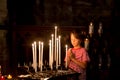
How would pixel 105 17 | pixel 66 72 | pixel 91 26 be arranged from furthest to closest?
1. pixel 105 17
2. pixel 91 26
3. pixel 66 72

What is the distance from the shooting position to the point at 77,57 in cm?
511

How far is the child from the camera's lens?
488cm

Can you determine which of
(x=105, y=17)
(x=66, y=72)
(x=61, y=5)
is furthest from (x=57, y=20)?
(x=66, y=72)

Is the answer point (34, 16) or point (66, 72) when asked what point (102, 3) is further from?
point (66, 72)

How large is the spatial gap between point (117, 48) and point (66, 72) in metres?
3.25

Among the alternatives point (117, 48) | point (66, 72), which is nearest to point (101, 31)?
point (117, 48)

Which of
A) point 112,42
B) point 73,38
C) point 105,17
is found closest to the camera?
point 73,38

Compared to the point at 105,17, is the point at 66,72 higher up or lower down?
lower down

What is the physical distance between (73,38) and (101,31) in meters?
1.79

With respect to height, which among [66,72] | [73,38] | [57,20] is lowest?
[66,72]

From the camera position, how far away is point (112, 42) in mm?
7121

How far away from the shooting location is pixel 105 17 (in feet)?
24.9

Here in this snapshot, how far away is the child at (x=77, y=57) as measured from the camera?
4879 mm

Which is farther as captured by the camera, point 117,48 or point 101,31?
point 117,48
